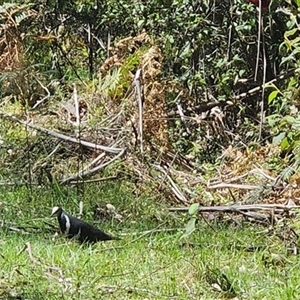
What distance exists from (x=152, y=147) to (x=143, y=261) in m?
2.11

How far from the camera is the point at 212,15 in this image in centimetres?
765

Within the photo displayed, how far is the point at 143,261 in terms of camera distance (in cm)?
424

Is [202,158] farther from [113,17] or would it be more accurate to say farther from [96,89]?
[113,17]

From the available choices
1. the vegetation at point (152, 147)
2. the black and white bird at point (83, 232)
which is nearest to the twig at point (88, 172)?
the vegetation at point (152, 147)

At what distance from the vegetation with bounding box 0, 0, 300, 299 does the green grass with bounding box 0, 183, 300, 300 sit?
13 mm

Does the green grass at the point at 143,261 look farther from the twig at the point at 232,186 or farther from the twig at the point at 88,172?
the twig at the point at 232,186

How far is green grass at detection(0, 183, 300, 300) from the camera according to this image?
369 cm

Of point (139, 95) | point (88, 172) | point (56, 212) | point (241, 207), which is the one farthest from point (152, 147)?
point (56, 212)

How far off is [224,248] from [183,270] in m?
0.60

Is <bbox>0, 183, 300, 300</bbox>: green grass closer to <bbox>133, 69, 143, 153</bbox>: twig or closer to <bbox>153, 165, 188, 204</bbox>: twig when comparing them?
<bbox>153, 165, 188, 204</bbox>: twig

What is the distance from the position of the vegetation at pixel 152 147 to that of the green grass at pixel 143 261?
0.5 inches

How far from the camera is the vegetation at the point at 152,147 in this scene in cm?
401

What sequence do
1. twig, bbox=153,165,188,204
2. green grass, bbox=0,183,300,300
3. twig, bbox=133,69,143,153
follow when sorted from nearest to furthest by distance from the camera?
green grass, bbox=0,183,300,300 < twig, bbox=153,165,188,204 < twig, bbox=133,69,143,153

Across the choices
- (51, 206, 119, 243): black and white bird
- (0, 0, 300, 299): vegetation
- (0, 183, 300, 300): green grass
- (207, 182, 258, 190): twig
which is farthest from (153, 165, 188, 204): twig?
(51, 206, 119, 243): black and white bird
